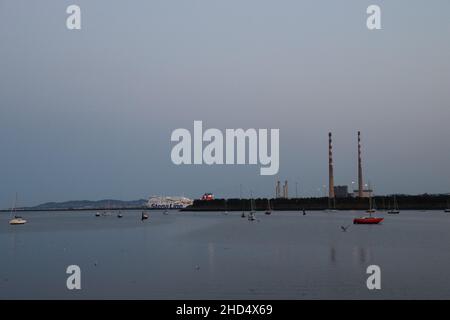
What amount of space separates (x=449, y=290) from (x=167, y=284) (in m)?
14.3

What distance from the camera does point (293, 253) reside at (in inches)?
1832

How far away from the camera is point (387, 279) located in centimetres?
3080

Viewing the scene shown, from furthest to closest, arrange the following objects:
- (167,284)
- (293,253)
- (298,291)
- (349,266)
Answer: (293,253) < (349,266) < (167,284) < (298,291)

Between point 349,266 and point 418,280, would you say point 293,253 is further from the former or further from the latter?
point 418,280

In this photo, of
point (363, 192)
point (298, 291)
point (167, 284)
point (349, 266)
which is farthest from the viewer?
point (363, 192)

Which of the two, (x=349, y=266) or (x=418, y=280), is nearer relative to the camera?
(x=418, y=280)

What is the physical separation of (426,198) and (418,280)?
550 ft

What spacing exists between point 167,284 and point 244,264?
32.6ft

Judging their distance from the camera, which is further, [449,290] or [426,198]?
[426,198]
